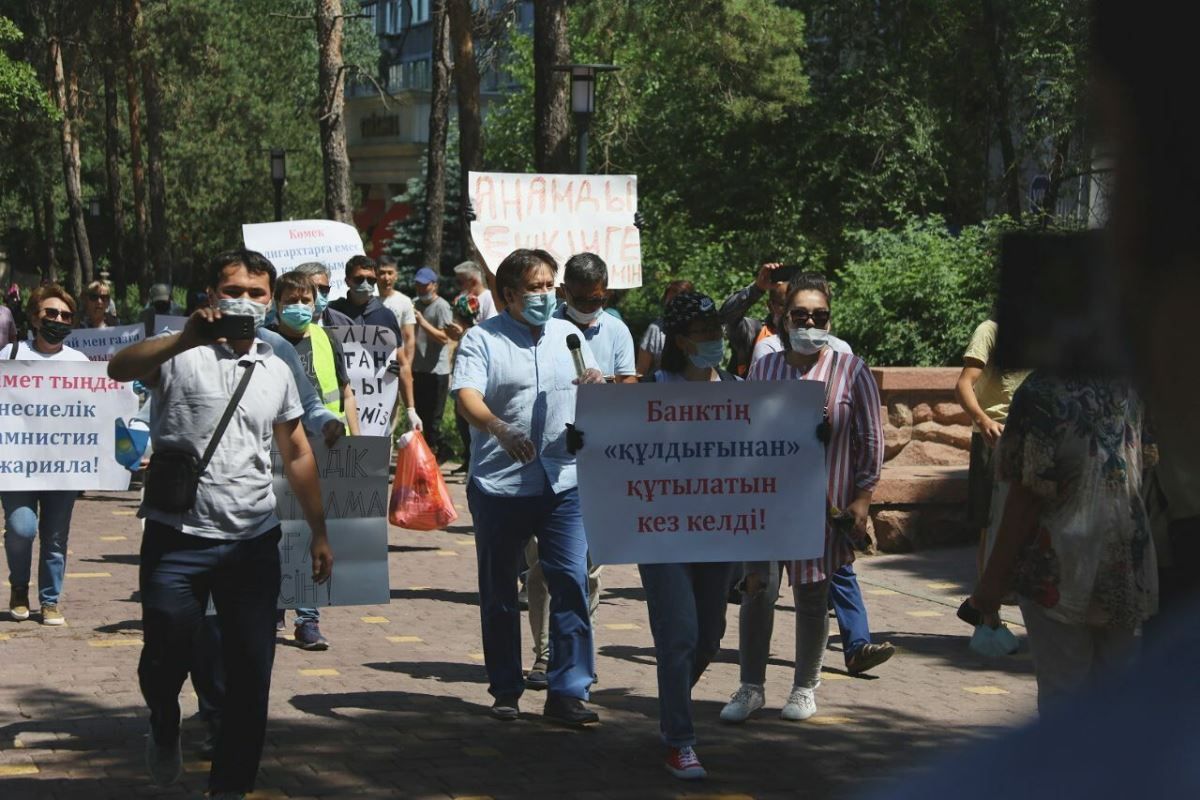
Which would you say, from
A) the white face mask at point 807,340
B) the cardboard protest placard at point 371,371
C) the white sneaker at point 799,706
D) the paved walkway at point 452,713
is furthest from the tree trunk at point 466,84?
the white sneaker at point 799,706

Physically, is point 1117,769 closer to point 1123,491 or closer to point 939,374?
point 1123,491

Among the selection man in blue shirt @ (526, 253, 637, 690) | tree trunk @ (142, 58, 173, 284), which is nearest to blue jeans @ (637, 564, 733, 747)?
man in blue shirt @ (526, 253, 637, 690)

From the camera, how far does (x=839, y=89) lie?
36.1 m

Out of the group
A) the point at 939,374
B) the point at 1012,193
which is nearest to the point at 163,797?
the point at 939,374

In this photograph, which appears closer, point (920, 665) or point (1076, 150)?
point (1076, 150)

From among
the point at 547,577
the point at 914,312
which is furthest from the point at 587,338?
the point at 914,312

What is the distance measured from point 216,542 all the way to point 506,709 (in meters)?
1.90

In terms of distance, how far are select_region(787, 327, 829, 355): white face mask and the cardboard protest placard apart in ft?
16.7

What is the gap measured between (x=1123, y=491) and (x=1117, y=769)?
4.63 metres

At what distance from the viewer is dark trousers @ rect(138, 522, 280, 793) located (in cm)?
544

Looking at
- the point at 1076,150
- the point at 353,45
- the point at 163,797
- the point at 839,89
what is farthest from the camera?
the point at 353,45

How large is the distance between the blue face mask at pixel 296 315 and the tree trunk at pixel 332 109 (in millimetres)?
19085

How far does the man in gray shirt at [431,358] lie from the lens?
54.4 feet

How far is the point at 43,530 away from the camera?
30.2ft
